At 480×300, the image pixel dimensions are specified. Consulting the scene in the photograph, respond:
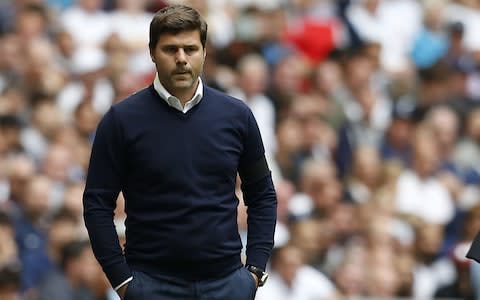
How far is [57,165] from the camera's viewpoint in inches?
434

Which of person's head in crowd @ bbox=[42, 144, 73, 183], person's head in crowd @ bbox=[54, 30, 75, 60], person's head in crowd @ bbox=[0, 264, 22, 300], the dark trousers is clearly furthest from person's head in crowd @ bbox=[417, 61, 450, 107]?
the dark trousers

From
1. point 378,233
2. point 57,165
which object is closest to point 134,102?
point 57,165

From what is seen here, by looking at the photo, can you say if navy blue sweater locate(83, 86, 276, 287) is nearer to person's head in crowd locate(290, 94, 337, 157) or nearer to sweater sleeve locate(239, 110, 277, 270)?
sweater sleeve locate(239, 110, 277, 270)

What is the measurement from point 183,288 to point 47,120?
19.8 ft

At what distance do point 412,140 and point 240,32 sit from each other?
2.06 m

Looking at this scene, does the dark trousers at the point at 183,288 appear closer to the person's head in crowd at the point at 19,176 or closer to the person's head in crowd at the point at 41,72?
the person's head in crowd at the point at 19,176

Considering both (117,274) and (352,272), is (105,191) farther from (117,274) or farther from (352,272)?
(352,272)

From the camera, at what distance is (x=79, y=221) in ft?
34.4

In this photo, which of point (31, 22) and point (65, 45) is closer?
point (31, 22)

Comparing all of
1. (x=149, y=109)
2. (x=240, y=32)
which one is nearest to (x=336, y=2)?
(x=240, y=32)

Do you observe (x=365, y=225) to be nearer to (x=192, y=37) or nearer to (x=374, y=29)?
(x=374, y=29)

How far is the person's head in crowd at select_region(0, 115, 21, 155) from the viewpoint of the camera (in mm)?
11133

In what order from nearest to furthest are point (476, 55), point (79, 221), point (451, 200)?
1. point (79, 221)
2. point (451, 200)
3. point (476, 55)

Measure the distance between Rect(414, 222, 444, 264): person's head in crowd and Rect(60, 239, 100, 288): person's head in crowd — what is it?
9.55ft
